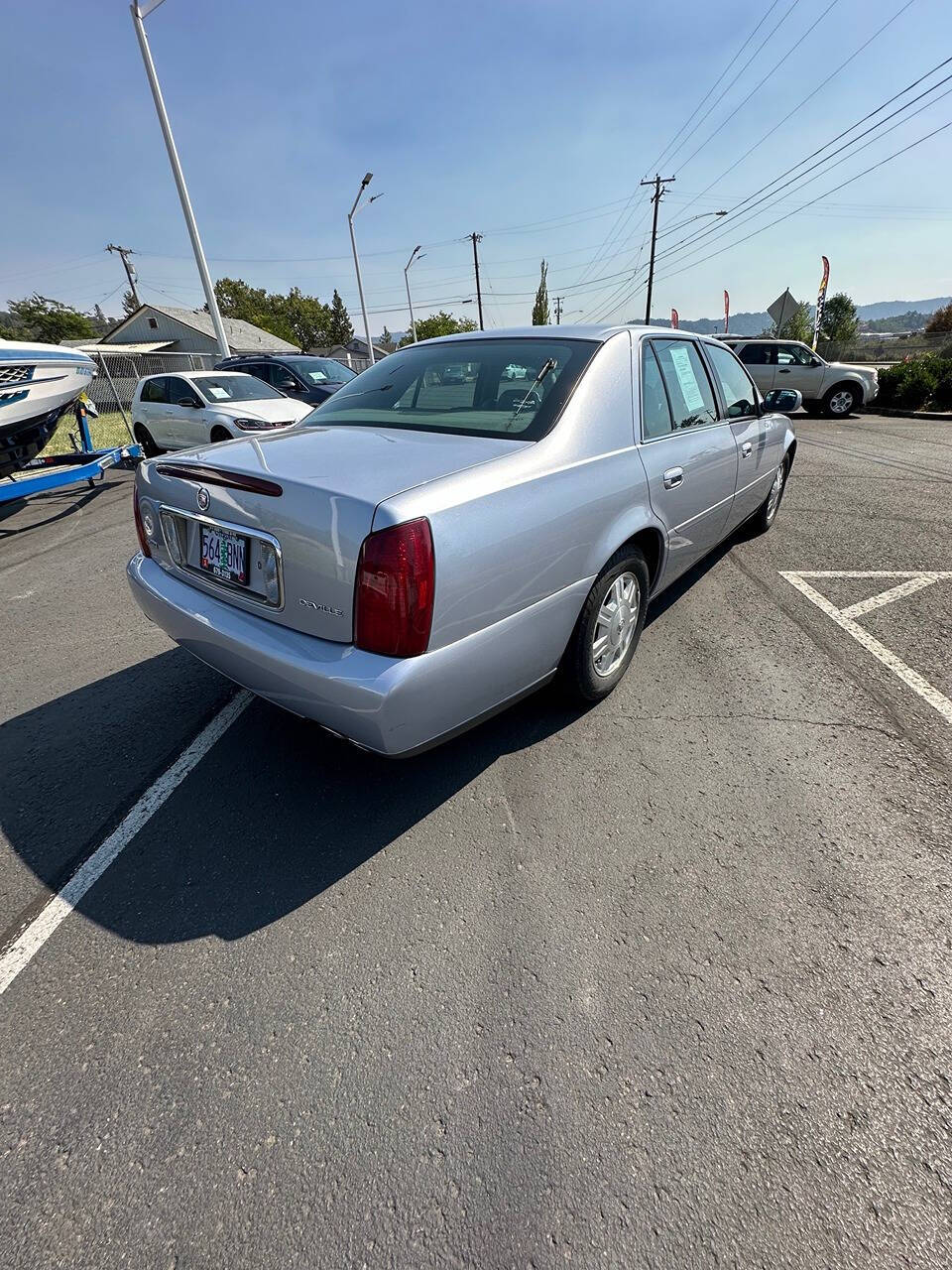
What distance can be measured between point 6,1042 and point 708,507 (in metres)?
3.75

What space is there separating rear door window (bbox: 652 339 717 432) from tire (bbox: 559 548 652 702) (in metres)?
0.92

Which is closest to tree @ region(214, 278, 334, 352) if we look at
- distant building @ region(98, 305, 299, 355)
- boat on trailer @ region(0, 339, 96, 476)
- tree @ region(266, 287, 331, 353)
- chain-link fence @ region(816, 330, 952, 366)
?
tree @ region(266, 287, 331, 353)

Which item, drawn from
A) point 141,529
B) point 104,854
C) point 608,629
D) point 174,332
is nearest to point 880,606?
point 608,629

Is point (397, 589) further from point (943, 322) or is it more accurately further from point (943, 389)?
point (943, 322)

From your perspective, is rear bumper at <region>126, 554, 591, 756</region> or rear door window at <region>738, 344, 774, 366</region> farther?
rear door window at <region>738, 344, 774, 366</region>

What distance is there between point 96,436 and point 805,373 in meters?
17.4

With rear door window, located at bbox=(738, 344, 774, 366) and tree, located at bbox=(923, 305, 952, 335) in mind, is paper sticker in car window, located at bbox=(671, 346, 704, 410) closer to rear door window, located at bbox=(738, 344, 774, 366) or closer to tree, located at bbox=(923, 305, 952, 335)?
rear door window, located at bbox=(738, 344, 774, 366)

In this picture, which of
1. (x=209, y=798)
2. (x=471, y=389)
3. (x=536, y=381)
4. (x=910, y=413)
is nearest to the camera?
(x=209, y=798)

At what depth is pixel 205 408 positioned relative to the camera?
893cm

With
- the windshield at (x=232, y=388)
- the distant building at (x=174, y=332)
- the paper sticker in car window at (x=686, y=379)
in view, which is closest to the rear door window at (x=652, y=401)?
the paper sticker in car window at (x=686, y=379)

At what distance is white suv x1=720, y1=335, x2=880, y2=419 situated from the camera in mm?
14602

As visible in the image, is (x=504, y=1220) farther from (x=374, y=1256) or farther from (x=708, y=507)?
(x=708, y=507)

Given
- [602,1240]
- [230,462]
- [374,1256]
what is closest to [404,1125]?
[374,1256]

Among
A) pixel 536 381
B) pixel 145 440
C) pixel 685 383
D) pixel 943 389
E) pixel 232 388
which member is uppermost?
pixel 536 381
